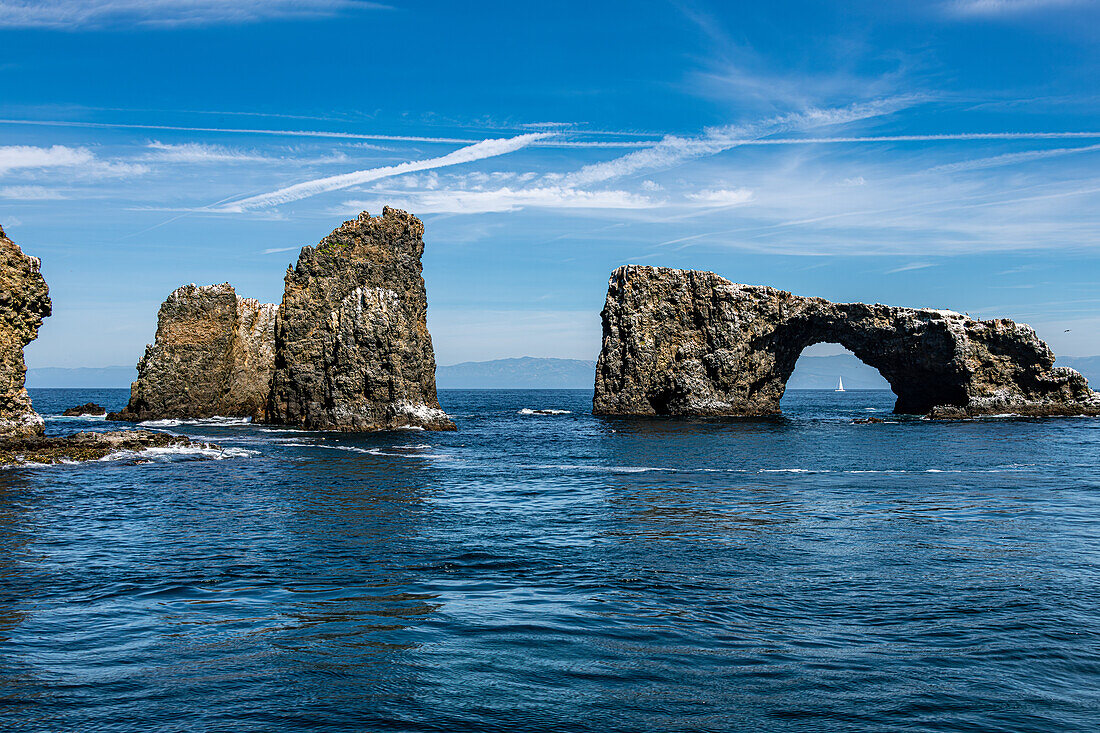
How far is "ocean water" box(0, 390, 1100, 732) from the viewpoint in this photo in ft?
34.7

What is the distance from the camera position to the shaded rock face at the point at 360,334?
68.2 metres

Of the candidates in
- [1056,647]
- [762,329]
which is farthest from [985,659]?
[762,329]

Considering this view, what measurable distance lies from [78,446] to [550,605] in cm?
3935

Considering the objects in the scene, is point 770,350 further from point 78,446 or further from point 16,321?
point 16,321

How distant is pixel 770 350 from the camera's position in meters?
90.9

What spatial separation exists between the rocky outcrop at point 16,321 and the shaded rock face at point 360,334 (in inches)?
1026

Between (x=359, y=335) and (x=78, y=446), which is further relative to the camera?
(x=359, y=335)

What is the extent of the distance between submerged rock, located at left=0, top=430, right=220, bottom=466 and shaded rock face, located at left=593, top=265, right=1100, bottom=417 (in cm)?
5285

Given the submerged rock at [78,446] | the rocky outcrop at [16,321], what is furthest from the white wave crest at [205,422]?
the rocky outcrop at [16,321]

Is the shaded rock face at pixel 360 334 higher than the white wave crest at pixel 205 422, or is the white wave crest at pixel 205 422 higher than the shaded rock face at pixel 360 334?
the shaded rock face at pixel 360 334

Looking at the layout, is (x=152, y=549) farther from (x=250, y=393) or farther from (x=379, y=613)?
(x=250, y=393)

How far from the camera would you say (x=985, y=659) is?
12414 millimetres

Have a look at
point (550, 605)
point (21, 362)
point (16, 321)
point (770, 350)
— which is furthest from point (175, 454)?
point (770, 350)

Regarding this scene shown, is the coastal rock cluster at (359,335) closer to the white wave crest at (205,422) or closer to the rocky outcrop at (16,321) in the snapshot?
the white wave crest at (205,422)
